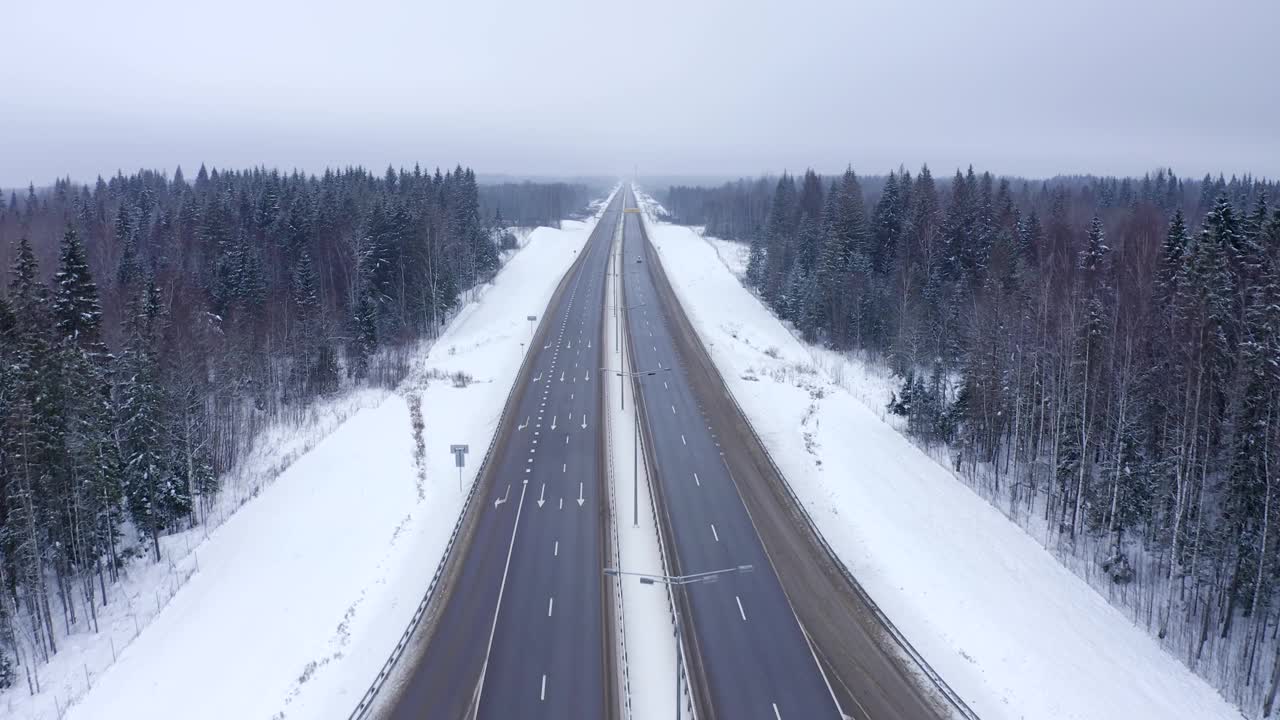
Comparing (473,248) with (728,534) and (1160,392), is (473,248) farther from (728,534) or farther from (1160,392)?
(1160,392)

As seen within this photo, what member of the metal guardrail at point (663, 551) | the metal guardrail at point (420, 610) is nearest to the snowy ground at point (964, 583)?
the metal guardrail at point (663, 551)

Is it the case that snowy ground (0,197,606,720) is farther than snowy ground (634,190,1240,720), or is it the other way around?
snowy ground (0,197,606,720)

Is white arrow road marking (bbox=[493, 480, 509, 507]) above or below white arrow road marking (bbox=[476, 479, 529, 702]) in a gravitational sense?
above

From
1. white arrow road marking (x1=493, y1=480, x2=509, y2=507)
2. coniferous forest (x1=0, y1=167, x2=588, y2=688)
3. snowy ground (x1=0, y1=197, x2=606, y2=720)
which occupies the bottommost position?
snowy ground (x1=0, y1=197, x2=606, y2=720)

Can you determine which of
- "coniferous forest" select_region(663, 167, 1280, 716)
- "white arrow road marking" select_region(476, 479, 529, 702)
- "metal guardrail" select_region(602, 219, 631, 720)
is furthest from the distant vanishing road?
"coniferous forest" select_region(663, 167, 1280, 716)

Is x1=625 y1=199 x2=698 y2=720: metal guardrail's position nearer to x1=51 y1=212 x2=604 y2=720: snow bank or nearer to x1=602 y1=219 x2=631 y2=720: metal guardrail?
x1=602 y1=219 x2=631 y2=720: metal guardrail

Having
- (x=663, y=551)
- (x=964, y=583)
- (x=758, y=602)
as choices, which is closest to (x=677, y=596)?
(x=663, y=551)

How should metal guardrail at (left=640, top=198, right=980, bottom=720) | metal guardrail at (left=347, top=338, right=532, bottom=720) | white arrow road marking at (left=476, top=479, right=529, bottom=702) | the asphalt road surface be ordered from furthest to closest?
1. white arrow road marking at (left=476, top=479, right=529, bottom=702)
2. the asphalt road surface
3. metal guardrail at (left=640, top=198, right=980, bottom=720)
4. metal guardrail at (left=347, top=338, right=532, bottom=720)
